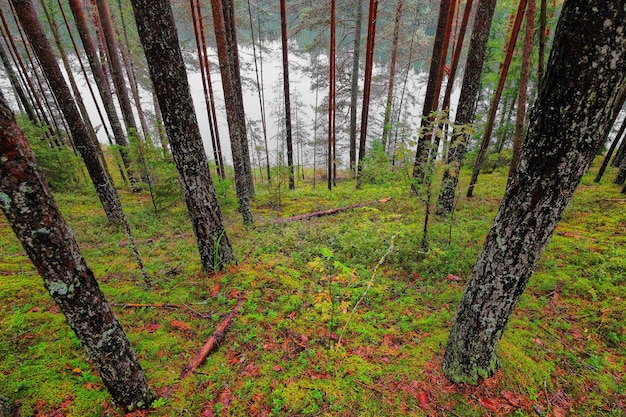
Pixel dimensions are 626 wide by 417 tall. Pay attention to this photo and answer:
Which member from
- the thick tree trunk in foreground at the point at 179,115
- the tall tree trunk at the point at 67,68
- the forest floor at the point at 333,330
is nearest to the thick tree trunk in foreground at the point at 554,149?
the forest floor at the point at 333,330

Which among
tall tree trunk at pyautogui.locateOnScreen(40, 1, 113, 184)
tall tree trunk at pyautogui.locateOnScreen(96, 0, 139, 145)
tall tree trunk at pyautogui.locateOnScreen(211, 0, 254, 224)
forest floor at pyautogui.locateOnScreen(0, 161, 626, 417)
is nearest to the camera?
forest floor at pyautogui.locateOnScreen(0, 161, 626, 417)

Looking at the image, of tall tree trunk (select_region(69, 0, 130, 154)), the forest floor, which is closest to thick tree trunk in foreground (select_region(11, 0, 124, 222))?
tall tree trunk (select_region(69, 0, 130, 154))

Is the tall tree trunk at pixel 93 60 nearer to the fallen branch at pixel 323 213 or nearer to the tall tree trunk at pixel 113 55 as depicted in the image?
the tall tree trunk at pixel 113 55

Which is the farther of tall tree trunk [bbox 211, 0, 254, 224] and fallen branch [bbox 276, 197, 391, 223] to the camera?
fallen branch [bbox 276, 197, 391, 223]

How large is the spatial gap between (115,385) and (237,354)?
130 centimetres

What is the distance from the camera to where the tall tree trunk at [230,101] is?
20.2ft

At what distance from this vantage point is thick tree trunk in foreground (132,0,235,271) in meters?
3.40

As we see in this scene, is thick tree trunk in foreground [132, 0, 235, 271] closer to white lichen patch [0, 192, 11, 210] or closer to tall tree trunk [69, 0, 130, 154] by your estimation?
white lichen patch [0, 192, 11, 210]

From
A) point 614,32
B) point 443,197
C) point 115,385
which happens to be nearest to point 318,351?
point 115,385

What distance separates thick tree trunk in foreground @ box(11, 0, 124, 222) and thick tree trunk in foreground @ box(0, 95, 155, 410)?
3748 mm

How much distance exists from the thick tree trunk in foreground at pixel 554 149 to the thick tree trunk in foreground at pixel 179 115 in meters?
3.92

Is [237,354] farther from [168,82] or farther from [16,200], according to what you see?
[168,82]

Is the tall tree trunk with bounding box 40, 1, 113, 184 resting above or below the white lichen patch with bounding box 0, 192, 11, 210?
above

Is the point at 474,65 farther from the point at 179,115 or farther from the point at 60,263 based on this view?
the point at 60,263
